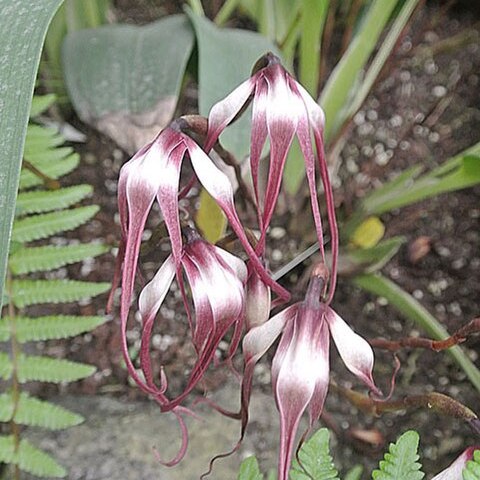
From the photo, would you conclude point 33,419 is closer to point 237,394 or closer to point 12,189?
point 237,394

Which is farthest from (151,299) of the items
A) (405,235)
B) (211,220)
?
(405,235)

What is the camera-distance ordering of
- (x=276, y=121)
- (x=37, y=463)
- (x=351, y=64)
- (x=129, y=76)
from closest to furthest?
1. (x=276, y=121)
2. (x=37, y=463)
3. (x=129, y=76)
4. (x=351, y=64)

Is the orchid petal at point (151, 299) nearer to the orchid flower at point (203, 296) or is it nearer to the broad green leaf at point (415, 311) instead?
the orchid flower at point (203, 296)

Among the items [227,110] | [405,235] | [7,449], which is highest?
[227,110]

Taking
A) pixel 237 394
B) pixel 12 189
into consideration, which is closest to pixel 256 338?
pixel 12 189

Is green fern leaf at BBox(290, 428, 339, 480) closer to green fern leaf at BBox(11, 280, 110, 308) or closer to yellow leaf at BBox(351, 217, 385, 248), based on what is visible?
green fern leaf at BBox(11, 280, 110, 308)

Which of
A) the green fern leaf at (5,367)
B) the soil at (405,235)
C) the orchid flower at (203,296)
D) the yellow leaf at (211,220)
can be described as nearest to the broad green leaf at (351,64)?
the soil at (405,235)

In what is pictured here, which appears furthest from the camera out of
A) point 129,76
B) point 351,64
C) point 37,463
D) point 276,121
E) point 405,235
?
point 405,235

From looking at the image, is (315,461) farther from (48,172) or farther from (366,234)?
(366,234)
